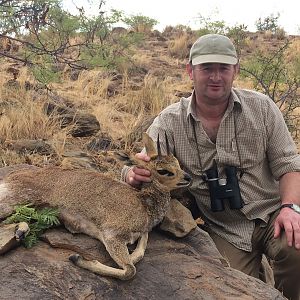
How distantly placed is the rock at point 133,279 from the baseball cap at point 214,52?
6.06 ft

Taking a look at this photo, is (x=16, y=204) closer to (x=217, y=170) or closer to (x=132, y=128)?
(x=217, y=170)

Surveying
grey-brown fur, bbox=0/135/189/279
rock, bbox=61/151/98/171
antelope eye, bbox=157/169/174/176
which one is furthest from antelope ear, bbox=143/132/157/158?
rock, bbox=61/151/98/171

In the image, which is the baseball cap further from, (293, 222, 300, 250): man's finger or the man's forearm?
(293, 222, 300, 250): man's finger

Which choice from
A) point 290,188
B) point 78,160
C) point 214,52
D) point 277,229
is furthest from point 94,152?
point 277,229

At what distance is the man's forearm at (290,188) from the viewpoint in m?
5.50

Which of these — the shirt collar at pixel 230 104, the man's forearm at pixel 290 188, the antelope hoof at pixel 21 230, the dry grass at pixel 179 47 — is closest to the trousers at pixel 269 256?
the man's forearm at pixel 290 188

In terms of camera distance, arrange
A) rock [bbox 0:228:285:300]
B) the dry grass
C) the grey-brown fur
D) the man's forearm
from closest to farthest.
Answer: rock [bbox 0:228:285:300], the grey-brown fur, the man's forearm, the dry grass

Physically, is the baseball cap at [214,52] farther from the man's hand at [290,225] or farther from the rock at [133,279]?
the rock at [133,279]

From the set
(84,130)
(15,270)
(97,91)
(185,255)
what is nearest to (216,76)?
(185,255)

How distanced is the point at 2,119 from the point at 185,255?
4.84 m

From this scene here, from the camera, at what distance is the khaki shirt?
5703 mm

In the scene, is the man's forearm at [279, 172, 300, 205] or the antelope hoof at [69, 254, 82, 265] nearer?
the antelope hoof at [69, 254, 82, 265]

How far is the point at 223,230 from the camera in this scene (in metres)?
5.90

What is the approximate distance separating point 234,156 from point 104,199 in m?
1.76
